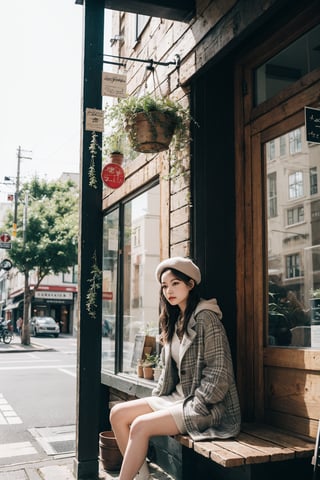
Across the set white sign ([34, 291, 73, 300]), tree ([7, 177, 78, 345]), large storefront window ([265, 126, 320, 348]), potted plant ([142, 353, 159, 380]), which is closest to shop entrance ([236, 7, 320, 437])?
large storefront window ([265, 126, 320, 348])

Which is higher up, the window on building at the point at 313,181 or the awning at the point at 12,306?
the window on building at the point at 313,181

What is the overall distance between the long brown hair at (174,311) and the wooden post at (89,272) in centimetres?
86

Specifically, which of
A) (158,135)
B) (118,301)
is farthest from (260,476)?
(118,301)

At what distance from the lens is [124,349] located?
633cm

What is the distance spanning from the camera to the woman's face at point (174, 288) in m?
3.84

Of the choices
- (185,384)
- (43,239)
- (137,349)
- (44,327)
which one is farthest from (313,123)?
(44,327)

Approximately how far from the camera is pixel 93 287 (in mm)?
4699

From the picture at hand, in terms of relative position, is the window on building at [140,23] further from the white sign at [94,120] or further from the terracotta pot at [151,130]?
the terracotta pot at [151,130]

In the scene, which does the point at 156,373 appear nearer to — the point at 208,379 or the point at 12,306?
the point at 208,379

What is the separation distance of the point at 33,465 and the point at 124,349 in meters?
1.61

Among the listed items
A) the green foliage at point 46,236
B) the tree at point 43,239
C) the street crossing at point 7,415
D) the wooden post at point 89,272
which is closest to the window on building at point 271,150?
the wooden post at point 89,272

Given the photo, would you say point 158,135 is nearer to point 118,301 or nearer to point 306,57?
point 306,57

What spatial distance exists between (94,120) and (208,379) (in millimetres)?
2477

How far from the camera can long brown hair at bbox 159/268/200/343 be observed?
12.5 ft
